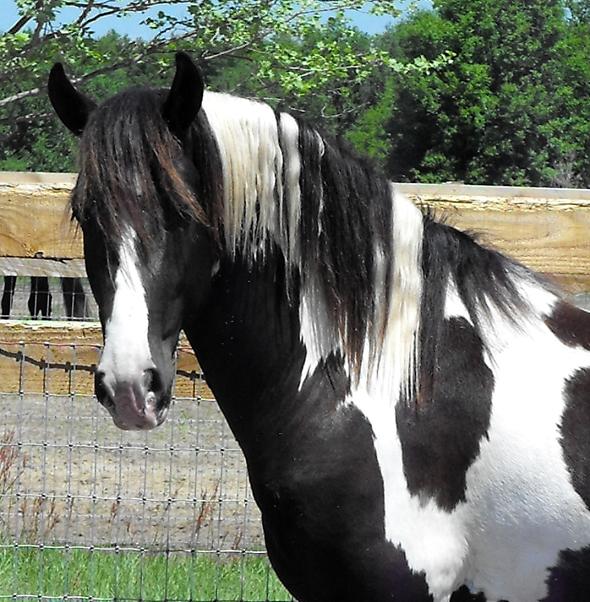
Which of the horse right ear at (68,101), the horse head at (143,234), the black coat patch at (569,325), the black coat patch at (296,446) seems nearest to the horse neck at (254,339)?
the black coat patch at (296,446)

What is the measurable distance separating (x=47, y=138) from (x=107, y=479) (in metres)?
16.6

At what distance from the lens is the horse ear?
2242 millimetres

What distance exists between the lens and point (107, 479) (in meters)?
4.84

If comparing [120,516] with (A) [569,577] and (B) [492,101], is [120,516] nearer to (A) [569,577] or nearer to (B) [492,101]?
(A) [569,577]

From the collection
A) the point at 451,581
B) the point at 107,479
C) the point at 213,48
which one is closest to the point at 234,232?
the point at 451,581

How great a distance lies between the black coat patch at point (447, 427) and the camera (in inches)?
93.2

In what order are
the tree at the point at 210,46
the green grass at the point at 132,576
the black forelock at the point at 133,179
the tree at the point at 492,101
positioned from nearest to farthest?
the black forelock at the point at 133,179
the green grass at the point at 132,576
the tree at the point at 210,46
the tree at the point at 492,101

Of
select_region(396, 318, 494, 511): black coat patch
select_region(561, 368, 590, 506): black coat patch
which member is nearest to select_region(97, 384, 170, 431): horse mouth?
select_region(396, 318, 494, 511): black coat patch

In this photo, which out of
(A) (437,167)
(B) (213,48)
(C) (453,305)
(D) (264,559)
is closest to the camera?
(C) (453,305)

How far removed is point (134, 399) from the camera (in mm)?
2111

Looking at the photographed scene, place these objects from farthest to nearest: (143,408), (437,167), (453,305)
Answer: (437,167), (453,305), (143,408)

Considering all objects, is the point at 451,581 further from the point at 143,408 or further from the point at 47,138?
the point at 47,138

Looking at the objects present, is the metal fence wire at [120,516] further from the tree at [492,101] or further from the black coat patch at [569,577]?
the tree at [492,101]

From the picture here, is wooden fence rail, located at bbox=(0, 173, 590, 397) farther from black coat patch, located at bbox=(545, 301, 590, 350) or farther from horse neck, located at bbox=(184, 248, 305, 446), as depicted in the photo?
horse neck, located at bbox=(184, 248, 305, 446)
